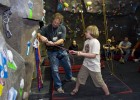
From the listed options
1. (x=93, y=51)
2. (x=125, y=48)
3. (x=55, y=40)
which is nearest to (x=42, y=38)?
(x=55, y=40)

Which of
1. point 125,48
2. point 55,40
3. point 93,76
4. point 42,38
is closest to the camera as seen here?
Answer: point 93,76

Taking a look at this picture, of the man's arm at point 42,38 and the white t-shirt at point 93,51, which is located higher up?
the man's arm at point 42,38

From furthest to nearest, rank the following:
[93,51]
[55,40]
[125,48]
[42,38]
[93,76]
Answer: [125,48] < [55,40] < [42,38] < [93,76] < [93,51]

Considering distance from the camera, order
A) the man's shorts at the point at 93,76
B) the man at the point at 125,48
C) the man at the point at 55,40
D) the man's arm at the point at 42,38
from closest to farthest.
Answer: the man's shorts at the point at 93,76 < the man's arm at the point at 42,38 < the man at the point at 55,40 < the man at the point at 125,48

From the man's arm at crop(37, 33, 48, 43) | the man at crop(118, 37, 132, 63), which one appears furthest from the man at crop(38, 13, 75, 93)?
the man at crop(118, 37, 132, 63)

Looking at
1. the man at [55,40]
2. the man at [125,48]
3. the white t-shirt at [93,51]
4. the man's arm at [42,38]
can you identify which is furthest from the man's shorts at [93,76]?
the man at [125,48]

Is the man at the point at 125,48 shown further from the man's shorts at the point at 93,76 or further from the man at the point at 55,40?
the man's shorts at the point at 93,76

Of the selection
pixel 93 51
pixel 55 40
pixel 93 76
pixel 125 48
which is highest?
pixel 55 40

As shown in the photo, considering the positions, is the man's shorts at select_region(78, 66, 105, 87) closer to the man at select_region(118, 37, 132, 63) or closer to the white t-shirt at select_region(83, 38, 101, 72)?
the white t-shirt at select_region(83, 38, 101, 72)

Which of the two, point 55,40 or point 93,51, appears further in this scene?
point 55,40

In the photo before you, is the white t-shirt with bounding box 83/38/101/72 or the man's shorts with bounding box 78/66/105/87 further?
the man's shorts with bounding box 78/66/105/87

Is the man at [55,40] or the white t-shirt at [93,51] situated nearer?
the white t-shirt at [93,51]

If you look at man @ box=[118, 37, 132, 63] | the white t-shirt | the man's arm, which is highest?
the man's arm

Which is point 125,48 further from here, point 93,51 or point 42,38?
point 93,51
